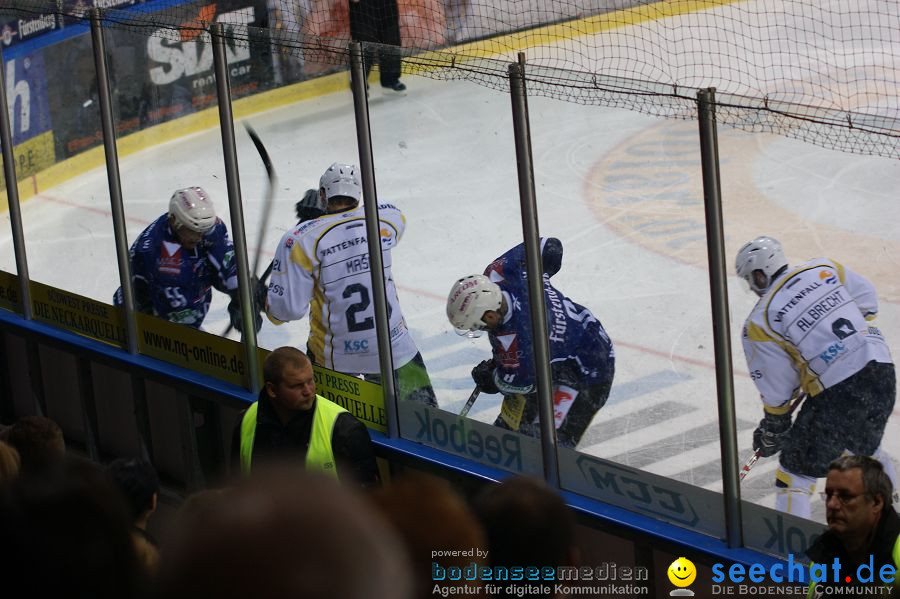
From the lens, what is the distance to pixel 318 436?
3.74 metres

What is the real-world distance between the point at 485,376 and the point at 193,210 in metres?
1.59

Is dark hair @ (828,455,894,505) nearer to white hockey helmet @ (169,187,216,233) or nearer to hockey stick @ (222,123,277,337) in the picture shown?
hockey stick @ (222,123,277,337)

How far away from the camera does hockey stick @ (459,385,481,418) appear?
13.0 ft

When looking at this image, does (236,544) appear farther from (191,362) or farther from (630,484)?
(191,362)

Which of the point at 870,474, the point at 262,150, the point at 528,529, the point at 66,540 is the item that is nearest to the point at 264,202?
the point at 262,150

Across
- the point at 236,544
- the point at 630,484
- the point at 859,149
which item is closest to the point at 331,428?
the point at 630,484

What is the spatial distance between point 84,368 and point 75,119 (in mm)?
1267

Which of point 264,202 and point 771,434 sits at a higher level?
point 264,202

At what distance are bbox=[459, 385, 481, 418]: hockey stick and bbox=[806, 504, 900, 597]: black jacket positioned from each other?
132 cm

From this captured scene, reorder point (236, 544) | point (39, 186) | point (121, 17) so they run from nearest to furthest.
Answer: point (236, 544), point (121, 17), point (39, 186)

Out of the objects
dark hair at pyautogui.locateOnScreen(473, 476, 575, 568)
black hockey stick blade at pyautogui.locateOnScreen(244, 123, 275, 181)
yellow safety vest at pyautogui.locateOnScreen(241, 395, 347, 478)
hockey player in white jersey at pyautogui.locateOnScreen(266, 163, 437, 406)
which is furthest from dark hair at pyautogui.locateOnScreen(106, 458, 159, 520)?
black hockey stick blade at pyautogui.locateOnScreen(244, 123, 275, 181)

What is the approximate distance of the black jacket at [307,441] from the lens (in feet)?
12.2

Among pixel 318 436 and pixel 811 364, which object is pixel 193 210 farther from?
pixel 811 364

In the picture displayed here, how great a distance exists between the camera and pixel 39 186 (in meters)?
6.03
